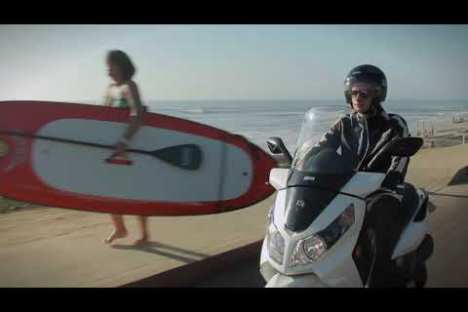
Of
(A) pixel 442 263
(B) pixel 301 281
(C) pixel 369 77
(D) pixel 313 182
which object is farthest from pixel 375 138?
(A) pixel 442 263

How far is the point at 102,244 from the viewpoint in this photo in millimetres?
4551

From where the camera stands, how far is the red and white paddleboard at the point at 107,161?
4781 millimetres

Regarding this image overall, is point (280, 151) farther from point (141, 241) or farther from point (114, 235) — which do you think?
point (114, 235)

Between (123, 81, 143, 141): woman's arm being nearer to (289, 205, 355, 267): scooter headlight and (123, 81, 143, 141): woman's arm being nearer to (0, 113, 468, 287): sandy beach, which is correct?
(0, 113, 468, 287): sandy beach

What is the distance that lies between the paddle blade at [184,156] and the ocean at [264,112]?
0.92 feet

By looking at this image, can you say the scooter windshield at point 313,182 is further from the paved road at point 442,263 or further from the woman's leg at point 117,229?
the woman's leg at point 117,229

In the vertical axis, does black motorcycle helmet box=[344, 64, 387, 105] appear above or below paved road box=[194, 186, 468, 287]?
above

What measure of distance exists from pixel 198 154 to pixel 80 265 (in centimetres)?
148

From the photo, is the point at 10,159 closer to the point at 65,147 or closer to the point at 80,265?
the point at 65,147

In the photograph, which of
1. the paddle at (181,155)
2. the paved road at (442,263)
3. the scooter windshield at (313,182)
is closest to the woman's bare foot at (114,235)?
the paddle at (181,155)

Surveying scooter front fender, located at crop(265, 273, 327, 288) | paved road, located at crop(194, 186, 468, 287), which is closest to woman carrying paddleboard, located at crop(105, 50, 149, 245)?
paved road, located at crop(194, 186, 468, 287)

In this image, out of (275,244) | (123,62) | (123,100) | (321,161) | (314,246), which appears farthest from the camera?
(123,100)

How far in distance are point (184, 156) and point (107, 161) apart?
70cm

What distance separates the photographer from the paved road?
154 inches
